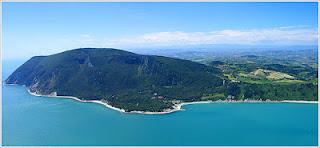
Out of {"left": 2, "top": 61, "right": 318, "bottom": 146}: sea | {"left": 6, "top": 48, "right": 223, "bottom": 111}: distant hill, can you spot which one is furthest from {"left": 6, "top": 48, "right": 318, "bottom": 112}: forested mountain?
{"left": 2, "top": 61, "right": 318, "bottom": 146}: sea

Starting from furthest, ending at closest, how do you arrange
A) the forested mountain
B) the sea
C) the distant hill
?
the distant hill
the forested mountain
the sea

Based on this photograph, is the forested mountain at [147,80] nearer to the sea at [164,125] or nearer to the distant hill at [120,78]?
the distant hill at [120,78]

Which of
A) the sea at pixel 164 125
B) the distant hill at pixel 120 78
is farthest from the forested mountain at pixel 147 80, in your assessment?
the sea at pixel 164 125

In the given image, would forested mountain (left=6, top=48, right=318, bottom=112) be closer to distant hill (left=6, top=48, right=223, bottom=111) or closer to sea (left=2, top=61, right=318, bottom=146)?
distant hill (left=6, top=48, right=223, bottom=111)

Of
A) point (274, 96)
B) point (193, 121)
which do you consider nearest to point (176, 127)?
point (193, 121)

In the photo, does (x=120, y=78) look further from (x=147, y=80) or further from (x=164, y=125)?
(x=164, y=125)
